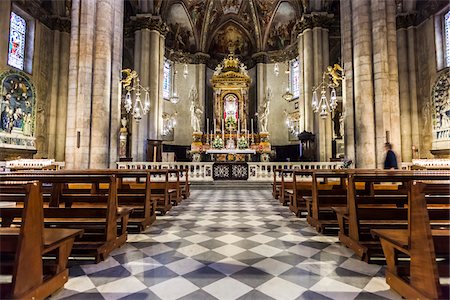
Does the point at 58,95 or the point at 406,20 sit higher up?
the point at 406,20

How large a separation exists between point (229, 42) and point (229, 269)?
81.0 feet

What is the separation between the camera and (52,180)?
2928 millimetres

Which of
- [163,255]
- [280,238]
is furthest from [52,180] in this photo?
[280,238]

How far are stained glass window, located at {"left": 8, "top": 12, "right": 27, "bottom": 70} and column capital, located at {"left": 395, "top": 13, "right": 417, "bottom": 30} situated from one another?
20.5 metres

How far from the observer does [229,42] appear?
2506 centimetres

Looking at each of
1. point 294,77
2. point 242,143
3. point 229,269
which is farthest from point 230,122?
point 229,269

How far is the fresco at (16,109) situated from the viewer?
12828mm

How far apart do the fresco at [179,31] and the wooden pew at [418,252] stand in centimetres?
2260

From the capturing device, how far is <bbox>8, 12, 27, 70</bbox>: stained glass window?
13.5 m

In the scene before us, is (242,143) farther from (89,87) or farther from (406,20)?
(406,20)

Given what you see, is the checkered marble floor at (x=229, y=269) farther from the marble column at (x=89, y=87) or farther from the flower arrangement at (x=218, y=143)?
the flower arrangement at (x=218, y=143)

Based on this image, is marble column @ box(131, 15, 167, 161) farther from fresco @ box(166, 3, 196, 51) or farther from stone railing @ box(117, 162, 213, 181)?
stone railing @ box(117, 162, 213, 181)

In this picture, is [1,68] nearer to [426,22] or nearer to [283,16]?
[283,16]

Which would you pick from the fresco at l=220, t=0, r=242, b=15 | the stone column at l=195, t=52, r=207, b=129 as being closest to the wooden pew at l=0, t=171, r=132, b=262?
the stone column at l=195, t=52, r=207, b=129
